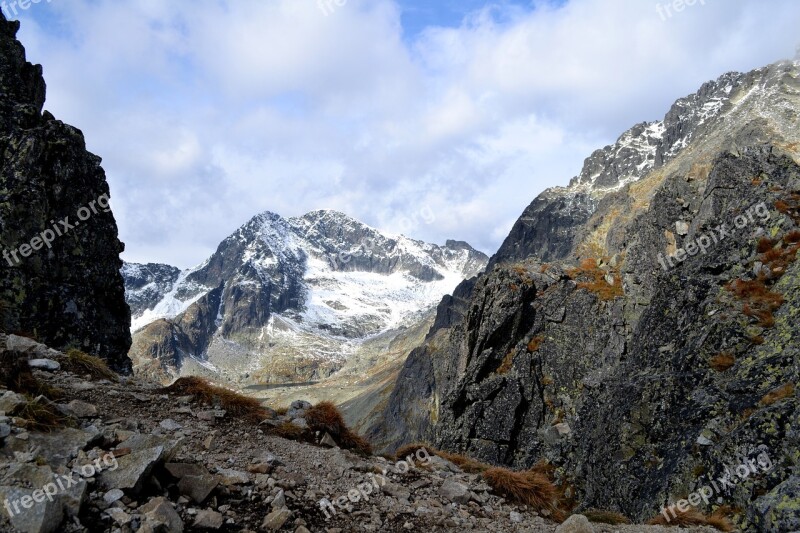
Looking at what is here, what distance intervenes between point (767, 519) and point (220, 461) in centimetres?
1079

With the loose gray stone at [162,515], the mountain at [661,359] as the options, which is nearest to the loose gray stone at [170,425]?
the loose gray stone at [162,515]

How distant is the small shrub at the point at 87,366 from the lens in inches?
504

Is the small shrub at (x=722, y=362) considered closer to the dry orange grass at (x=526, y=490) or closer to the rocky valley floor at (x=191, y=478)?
the rocky valley floor at (x=191, y=478)

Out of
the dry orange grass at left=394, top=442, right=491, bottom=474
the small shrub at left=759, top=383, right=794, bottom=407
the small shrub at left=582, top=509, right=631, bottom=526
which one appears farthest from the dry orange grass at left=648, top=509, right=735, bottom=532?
the dry orange grass at left=394, top=442, right=491, bottom=474

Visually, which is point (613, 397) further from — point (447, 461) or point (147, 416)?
point (147, 416)

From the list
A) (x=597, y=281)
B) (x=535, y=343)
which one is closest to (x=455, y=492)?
(x=535, y=343)

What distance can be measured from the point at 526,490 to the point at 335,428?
16.7 feet

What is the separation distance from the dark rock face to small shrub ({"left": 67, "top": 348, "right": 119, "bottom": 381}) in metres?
8.26

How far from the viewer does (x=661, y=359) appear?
749 inches

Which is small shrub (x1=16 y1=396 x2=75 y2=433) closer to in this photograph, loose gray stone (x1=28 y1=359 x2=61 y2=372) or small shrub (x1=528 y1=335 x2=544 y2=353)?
loose gray stone (x1=28 y1=359 x2=61 y2=372)

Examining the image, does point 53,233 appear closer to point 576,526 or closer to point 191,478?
point 191,478

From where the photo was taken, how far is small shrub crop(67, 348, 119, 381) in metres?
12.8

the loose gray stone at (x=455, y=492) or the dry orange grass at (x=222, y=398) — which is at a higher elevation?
the dry orange grass at (x=222, y=398)

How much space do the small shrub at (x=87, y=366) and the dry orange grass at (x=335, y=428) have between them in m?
5.99
